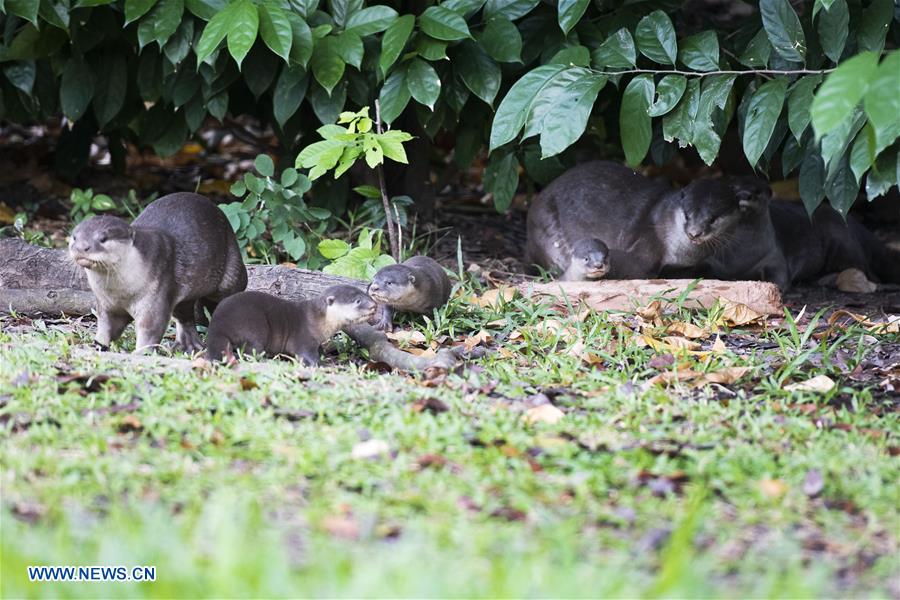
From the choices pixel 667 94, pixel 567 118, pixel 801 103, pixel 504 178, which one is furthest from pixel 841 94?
pixel 504 178

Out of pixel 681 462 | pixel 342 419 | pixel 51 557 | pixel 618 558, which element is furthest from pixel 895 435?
pixel 51 557

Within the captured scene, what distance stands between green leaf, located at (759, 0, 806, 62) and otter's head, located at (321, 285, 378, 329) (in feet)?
8.16

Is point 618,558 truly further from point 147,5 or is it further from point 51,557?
point 147,5

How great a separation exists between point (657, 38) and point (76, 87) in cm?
378

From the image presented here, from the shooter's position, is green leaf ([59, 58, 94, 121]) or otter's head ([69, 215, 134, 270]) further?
green leaf ([59, 58, 94, 121])

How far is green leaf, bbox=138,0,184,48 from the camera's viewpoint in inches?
264

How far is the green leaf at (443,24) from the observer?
260 inches

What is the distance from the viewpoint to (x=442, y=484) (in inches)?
142

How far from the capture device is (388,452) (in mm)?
3877

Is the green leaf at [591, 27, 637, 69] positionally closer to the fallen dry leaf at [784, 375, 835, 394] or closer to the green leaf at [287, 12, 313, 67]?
the green leaf at [287, 12, 313, 67]

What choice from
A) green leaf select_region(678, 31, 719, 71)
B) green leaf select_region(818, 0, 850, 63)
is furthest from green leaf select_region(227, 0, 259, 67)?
green leaf select_region(818, 0, 850, 63)

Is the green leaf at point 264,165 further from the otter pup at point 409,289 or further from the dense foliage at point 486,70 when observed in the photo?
the otter pup at point 409,289

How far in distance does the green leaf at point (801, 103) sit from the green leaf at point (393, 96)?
2.17 meters

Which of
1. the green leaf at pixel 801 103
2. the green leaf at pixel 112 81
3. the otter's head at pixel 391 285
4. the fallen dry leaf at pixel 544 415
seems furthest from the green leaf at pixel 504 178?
the fallen dry leaf at pixel 544 415
